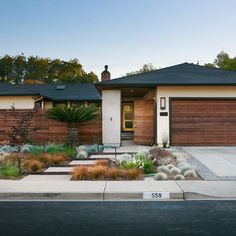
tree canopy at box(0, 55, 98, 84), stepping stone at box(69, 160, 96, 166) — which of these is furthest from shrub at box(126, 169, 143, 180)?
tree canopy at box(0, 55, 98, 84)

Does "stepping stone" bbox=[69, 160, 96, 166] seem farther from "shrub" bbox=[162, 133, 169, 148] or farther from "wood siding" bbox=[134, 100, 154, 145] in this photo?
"wood siding" bbox=[134, 100, 154, 145]

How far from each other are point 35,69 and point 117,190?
227 feet

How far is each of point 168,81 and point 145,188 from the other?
11013mm

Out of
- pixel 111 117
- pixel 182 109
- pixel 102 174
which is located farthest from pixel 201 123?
pixel 102 174

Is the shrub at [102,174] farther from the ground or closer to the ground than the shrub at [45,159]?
closer to the ground

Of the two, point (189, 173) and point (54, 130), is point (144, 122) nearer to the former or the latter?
point (54, 130)

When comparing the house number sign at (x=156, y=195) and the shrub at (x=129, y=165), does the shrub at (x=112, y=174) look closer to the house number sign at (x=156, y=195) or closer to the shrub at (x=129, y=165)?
the shrub at (x=129, y=165)

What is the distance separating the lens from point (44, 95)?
32.4 metres

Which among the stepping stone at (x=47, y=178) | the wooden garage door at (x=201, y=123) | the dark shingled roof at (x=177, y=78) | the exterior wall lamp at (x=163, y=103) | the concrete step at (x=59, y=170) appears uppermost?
the dark shingled roof at (x=177, y=78)

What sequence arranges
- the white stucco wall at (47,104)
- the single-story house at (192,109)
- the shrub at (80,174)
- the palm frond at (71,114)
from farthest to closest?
the white stucco wall at (47,104) < the single-story house at (192,109) < the palm frond at (71,114) < the shrub at (80,174)

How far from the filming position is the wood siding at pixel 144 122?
21.4 m

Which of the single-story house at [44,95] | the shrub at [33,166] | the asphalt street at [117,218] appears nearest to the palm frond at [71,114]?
the single-story house at [44,95]

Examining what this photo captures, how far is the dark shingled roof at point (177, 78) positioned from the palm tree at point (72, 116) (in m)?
1.56

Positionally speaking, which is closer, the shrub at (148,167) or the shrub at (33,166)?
the shrub at (148,167)
